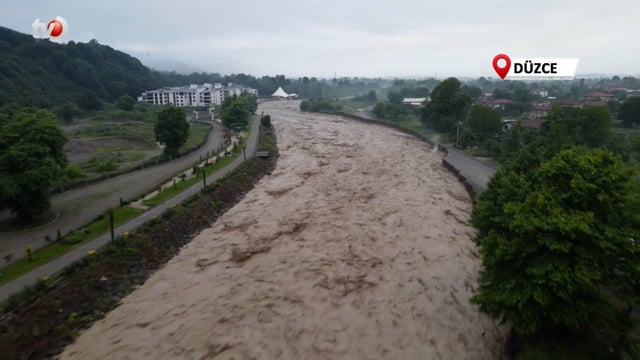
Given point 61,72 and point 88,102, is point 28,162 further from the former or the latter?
point 61,72

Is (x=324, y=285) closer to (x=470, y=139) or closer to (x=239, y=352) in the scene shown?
(x=239, y=352)

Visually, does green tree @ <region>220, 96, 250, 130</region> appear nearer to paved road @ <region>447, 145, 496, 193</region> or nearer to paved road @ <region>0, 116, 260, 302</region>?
paved road @ <region>447, 145, 496, 193</region>

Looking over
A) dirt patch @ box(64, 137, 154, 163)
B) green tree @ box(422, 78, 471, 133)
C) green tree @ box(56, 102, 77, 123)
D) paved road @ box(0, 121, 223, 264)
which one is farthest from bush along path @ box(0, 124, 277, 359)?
green tree @ box(56, 102, 77, 123)

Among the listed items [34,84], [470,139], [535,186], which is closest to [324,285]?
[535,186]

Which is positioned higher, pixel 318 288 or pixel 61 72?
pixel 61 72

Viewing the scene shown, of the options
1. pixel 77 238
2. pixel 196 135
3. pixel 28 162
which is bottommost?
pixel 77 238

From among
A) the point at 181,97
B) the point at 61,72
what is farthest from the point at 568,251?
the point at 61,72

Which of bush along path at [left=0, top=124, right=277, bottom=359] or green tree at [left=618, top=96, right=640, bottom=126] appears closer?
bush along path at [left=0, top=124, right=277, bottom=359]
